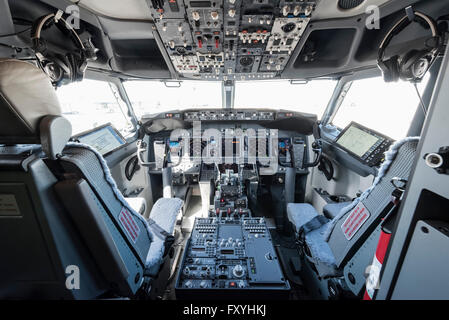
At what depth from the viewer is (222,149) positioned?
118 inches

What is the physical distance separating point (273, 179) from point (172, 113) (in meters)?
1.99

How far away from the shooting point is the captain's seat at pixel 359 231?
82 centimetres

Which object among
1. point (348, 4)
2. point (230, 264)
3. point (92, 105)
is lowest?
point (230, 264)

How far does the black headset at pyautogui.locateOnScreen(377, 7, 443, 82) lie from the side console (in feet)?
5.16

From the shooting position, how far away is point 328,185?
8.84 ft

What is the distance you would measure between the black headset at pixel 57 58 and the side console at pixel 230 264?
5.20 ft

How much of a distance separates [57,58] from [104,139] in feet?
3.95

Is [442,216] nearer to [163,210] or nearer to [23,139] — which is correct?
[23,139]

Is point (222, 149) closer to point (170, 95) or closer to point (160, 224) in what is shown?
point (170, 95)

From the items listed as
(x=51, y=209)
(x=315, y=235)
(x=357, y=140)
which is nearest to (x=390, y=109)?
(x=357, y=140)

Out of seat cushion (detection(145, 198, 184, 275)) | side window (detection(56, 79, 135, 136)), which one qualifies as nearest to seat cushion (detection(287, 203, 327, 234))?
seat cushion (detection(145, 198, 184, 275))

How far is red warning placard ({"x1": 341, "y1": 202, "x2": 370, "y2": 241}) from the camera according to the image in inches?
A: 37.2

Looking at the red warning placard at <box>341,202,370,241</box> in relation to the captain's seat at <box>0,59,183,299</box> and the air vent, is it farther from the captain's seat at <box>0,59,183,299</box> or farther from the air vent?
the air vent

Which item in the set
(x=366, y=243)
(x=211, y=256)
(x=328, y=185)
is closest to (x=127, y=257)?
(x=211, y=256)
